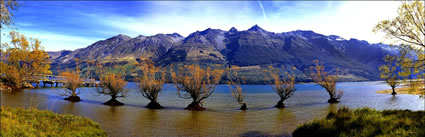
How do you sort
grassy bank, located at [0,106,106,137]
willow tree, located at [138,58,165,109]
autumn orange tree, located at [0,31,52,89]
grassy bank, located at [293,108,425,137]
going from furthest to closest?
autumn orange tree, located at [0,31,52,89] < willow tree, located at [138,58,165,109] < grassy bank, located at [0,106,106,137] < grassy bank, located at [293,108,425,137]

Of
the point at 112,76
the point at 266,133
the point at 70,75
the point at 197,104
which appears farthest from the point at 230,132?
the point at 70,75

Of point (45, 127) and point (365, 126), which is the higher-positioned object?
point (365, 126)

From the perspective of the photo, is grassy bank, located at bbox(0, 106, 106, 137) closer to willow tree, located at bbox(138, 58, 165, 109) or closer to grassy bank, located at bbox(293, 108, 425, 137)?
grassy bank, located at bbox(293, 108, 425, 137)

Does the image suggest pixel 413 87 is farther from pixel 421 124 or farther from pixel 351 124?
pixel 351 124

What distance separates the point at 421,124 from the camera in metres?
11.8

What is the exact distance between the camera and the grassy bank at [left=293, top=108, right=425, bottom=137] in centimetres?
1080

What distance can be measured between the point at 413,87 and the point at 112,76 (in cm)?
3500

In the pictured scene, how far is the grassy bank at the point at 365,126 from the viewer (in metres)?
10.8

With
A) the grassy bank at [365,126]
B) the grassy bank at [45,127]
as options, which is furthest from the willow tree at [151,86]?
the grassy bank at [365,126]

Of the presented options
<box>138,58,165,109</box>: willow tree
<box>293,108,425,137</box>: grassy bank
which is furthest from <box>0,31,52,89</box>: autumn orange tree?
<box>293,108,425,137</box>: grassy bank

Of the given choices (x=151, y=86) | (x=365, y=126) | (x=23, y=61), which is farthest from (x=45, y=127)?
(x=23, y=61)

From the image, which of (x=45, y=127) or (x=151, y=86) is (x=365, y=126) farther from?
(x=151, y=86)

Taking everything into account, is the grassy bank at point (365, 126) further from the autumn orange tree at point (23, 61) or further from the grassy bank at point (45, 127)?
the autumn orange tree at point (23, 61)

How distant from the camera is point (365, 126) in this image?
12055mm
